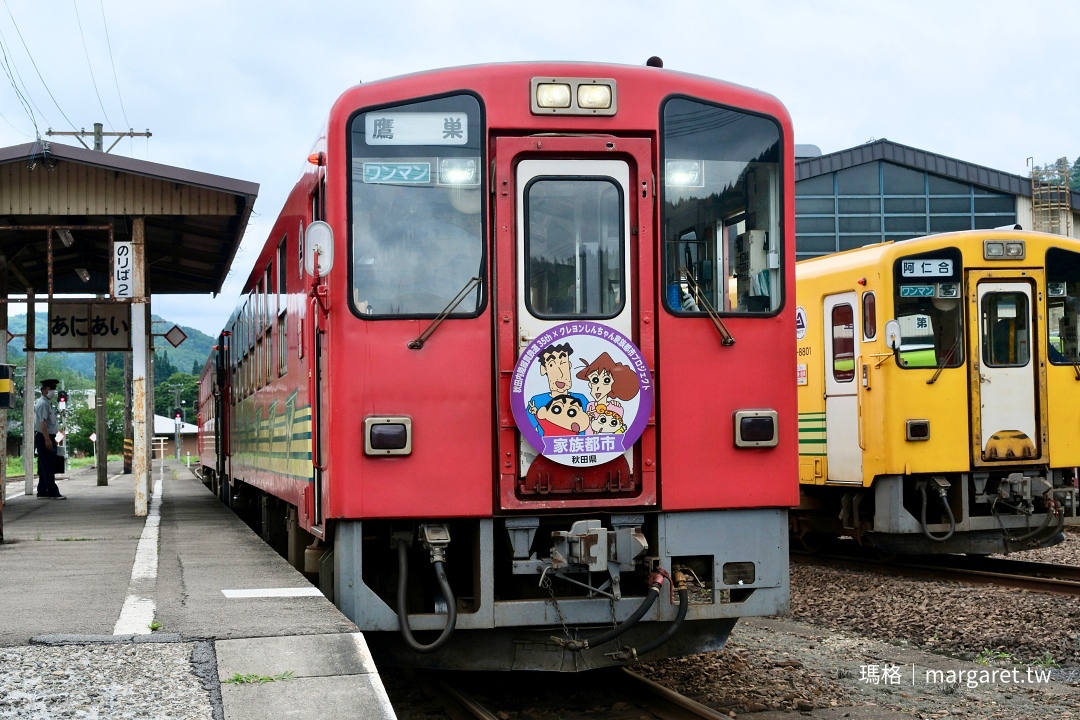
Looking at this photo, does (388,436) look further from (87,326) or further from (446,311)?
(87,326)

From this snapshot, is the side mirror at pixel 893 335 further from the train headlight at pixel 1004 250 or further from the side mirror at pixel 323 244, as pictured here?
the side mirror at pixel 323 244

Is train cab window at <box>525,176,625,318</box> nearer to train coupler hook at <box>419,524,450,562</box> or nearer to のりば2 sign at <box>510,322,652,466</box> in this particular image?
のりば2 sign at <box>510,322,652,466</box>

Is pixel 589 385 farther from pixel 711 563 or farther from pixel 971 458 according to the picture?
pixel 971 458

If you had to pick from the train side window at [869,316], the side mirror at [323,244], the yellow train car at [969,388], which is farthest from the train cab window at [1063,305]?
the side mirror at [323,244]

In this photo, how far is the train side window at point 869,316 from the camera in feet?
37.0

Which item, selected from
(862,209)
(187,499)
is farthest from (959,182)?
(187,499)

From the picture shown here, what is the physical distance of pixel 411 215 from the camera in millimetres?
6051

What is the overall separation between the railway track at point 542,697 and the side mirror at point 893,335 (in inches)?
199

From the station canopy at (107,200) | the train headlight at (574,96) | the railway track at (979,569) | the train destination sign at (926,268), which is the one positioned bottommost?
the railway track at (979,569)

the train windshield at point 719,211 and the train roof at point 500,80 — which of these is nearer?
the train roof at point 500,80

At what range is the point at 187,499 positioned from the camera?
18938 millimetres

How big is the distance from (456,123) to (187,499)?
14251mm

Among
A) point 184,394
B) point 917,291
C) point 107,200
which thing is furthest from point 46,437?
point 184,394

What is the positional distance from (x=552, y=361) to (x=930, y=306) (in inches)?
255
